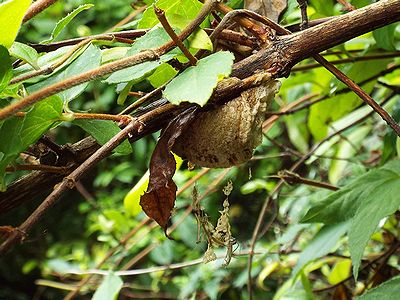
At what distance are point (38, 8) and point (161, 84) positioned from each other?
10 cm

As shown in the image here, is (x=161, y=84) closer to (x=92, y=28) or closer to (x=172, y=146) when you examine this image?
(x=172, y=146)

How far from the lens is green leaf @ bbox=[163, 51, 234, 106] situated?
348 millimetres

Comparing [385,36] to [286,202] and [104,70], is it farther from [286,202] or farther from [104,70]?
[286,202]

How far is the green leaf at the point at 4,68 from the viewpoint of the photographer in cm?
36

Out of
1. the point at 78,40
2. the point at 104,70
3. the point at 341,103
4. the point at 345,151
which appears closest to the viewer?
the point at 104,70

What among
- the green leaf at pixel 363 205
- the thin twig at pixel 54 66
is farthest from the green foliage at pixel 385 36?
the thin twig at pixel 54 66

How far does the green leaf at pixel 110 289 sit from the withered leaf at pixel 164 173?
0.37m

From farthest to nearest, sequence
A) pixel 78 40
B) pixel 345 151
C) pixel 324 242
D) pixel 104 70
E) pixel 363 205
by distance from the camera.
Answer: pixel 345 151, pixel 324 242, pixel 363 205, pixel 78 40, pixel 104 70

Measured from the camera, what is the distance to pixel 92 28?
238 cm

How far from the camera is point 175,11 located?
1.42 ft

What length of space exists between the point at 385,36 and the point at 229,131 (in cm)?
33

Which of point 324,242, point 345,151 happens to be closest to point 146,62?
point 324,242

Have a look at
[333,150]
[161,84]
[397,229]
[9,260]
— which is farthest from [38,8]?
[9,260]

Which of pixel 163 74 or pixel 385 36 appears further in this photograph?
pixel 385 36
